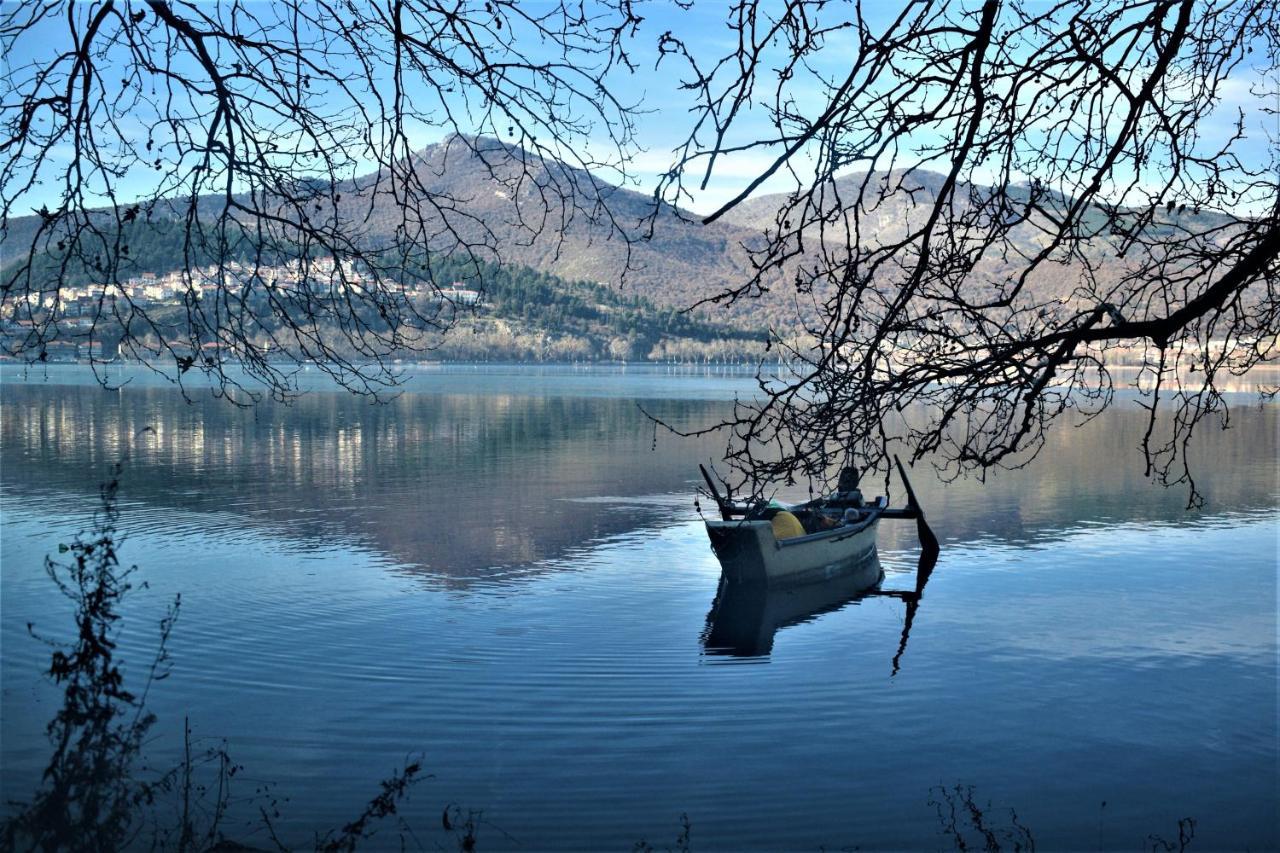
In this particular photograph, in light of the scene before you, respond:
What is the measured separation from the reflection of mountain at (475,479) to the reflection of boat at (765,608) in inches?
177

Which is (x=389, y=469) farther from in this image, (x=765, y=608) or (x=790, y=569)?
(x=765, y=608)

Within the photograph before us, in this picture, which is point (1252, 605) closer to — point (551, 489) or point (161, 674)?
point (161, 674)

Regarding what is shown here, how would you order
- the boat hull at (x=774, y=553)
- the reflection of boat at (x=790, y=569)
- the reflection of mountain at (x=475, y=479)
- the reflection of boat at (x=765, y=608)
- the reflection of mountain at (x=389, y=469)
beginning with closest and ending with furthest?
1. the reflection of boat at (x=765, y=608)
2. the reflection of boat at (x=790, y=569)
3. the boat hull at (x=774, y=553)
4. the reflection of mountain at (x=389, y=469)
5. the reflection of mountain at (x=475, y=479)

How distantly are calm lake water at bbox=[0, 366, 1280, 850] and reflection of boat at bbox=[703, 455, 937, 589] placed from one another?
2.89ft

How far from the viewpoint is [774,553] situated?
19406 mm

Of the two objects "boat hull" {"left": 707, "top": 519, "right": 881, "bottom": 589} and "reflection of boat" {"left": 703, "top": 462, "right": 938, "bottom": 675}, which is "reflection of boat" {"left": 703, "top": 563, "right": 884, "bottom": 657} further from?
"boat hull" {"left": 707, "top": 519, "right": 881, "bottom": 589}

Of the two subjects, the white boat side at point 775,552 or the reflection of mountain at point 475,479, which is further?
the reflection of mountain at point 475,479

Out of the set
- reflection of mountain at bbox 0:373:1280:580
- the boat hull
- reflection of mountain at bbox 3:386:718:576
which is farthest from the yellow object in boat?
reflection of mountain at bbox 3:386:718:576

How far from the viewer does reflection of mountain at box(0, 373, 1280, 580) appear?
2642cm

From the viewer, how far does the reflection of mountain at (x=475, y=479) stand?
2642 centimetres

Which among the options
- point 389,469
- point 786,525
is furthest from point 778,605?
point 389,469

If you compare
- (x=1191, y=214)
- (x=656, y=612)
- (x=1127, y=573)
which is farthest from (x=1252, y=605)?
(x=1191, y=214)

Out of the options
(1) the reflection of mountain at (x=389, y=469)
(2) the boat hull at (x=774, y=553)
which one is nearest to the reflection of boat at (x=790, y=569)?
(2) the boat hull at (x=774, y=553)

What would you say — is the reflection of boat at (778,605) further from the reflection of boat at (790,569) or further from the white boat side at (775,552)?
the white boat side at (775,552)
